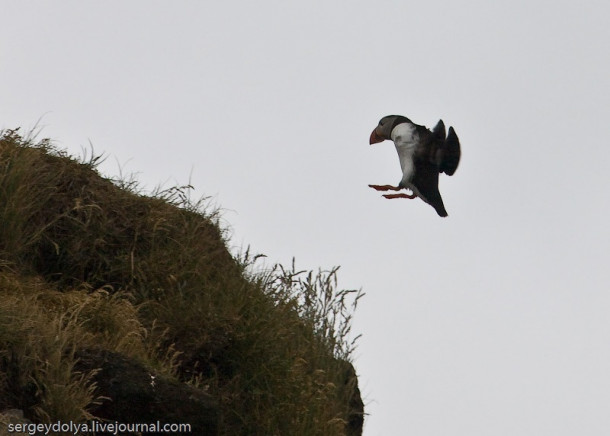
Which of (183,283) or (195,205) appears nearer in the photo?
(183,283)

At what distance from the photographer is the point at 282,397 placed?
23.2 feet

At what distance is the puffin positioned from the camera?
7352 mm

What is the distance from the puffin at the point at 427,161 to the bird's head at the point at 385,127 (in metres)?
0.29

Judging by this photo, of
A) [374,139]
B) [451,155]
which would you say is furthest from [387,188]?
[374,139]

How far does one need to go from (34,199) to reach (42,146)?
0.69m

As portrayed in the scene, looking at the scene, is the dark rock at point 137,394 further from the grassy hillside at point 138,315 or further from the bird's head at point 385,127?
the bird's head at point 385,127

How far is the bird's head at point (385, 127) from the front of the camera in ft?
25.8

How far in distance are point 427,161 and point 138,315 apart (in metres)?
2.23

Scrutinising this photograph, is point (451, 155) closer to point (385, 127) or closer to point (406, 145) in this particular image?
point (406, 145)

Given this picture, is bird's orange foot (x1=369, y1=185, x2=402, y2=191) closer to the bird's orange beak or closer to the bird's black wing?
the bird's black wing

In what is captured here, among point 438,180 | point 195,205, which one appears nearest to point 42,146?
point 195,205

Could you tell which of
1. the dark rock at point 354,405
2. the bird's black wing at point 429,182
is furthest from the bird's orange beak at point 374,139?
the dark rock at point 354,405

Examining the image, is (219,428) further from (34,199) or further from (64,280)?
(34,199)

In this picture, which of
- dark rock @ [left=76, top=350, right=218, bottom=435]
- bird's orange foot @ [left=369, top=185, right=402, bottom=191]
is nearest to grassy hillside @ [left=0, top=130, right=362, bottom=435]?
dark rock @ [left=76, top=350, right=218, bottom=435]
